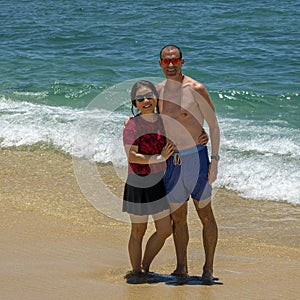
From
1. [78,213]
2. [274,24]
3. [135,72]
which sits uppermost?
[274,24]

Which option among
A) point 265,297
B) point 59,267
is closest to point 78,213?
point 59,267

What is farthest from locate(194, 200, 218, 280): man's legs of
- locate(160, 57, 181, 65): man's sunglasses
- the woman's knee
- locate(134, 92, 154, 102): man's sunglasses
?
locate(160, 57, 181, 65): man's sunglasses

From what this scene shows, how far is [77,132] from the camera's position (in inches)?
428

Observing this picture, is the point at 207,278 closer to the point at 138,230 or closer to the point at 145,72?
the point at 138,230

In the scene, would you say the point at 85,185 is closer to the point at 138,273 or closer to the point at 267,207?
the point at 267,207

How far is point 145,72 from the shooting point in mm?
A: 15016

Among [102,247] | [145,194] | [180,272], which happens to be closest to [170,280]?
[180,272]

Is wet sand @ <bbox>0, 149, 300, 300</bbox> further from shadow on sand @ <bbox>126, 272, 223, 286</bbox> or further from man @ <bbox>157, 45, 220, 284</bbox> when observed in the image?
man @ <bbox>157, 45, 220, 284</bbox>

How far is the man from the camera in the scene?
5215mm

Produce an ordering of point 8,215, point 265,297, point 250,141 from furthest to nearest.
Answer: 1. point 250,141
2. point 8,215
3. point 265,297

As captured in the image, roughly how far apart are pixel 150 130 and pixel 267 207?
10.4 ft

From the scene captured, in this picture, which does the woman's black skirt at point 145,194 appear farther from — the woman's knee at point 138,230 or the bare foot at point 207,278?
the bare foot at point 207,278

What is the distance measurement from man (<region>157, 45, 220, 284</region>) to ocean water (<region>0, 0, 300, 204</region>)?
9.75ft

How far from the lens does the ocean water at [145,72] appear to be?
32.4 ft
